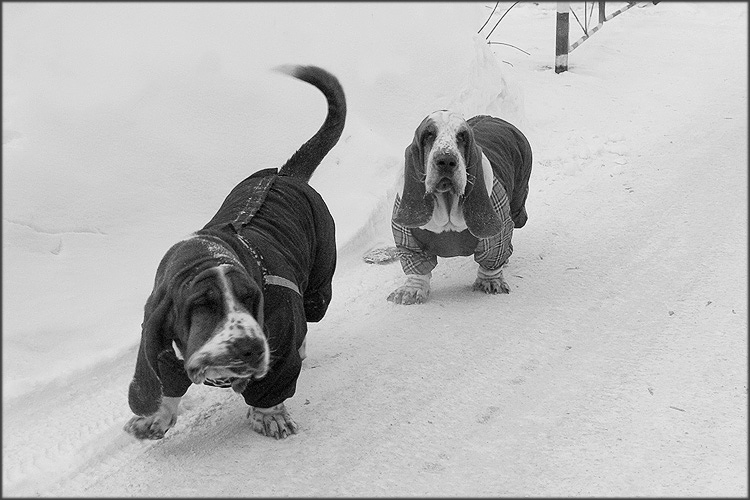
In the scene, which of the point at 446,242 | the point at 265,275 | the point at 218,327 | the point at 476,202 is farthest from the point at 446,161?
the point at 218,327

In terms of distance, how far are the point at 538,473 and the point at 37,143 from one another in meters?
3.11

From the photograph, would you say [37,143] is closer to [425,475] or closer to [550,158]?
[425,475]

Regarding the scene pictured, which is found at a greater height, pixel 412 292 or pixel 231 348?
pixel 231 348

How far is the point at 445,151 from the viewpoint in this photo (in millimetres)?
4184

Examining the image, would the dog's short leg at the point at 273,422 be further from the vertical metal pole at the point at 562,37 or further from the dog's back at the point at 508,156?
the vertical metal pole at the point at 562,37

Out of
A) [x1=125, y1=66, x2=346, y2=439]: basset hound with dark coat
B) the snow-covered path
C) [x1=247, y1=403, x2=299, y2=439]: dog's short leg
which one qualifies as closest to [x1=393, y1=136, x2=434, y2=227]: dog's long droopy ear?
the snow-covered path

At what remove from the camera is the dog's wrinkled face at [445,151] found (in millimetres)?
4195

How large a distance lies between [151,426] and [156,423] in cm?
2

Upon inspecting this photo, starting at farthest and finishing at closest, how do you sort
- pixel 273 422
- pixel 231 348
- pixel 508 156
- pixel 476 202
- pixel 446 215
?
pixel 508 156, pixel 446 215, pixel 476 202, pixel 273 422, pixel 231 348

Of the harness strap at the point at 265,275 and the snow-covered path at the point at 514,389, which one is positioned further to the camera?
the harness strap at the point at 265,275

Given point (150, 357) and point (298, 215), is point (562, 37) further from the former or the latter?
point (150, 357)

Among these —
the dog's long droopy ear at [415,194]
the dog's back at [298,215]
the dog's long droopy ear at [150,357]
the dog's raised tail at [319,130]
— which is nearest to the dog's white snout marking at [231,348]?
the dog's long droopy ear at [150,357]

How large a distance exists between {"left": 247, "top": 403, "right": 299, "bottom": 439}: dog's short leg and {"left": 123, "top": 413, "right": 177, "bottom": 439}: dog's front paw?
1.07 feet

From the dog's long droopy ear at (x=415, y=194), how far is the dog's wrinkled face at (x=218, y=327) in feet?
5.45
